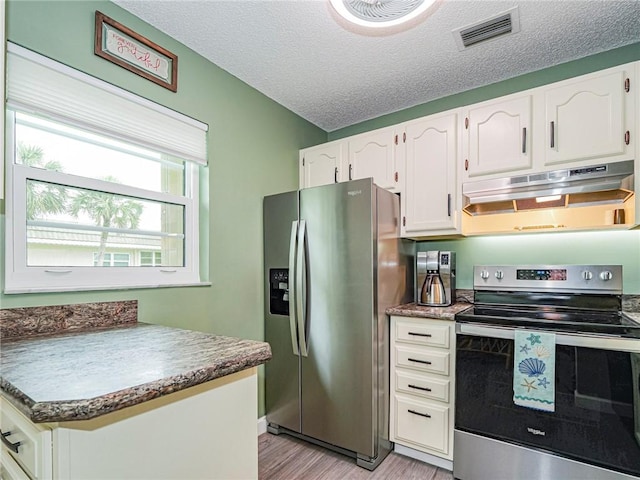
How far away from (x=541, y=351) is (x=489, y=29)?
176 cm

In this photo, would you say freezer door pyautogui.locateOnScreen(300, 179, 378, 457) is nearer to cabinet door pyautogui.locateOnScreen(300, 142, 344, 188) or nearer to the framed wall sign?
cabinet door pyautogui.locateOnScreen(300, 142, 344, 188)

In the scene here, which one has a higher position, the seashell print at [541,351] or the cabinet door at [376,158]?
the cabinet door at [376,158]

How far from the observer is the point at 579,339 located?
63.5 inches

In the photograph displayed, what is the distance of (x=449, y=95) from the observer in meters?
2.70

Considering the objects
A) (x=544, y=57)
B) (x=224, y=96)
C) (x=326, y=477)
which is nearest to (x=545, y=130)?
(x=544, y=57)

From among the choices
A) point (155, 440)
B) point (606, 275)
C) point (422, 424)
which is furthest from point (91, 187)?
point (606, 275)

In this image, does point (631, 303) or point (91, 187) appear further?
point (631, 303)

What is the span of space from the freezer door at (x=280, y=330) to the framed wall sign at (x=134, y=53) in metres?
1.02

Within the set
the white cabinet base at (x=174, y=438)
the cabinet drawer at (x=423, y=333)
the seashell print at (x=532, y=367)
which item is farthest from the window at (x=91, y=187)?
the seashell print at (x=532, y=367)

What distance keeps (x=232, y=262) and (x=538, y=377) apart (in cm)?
188

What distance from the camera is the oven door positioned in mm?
1525

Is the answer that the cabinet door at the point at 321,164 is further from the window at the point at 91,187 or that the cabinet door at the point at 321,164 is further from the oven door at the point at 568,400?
the oven door at the point at 568,400

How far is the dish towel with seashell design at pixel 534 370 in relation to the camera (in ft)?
5.43

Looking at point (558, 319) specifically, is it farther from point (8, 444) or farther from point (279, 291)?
point (8, 444)
